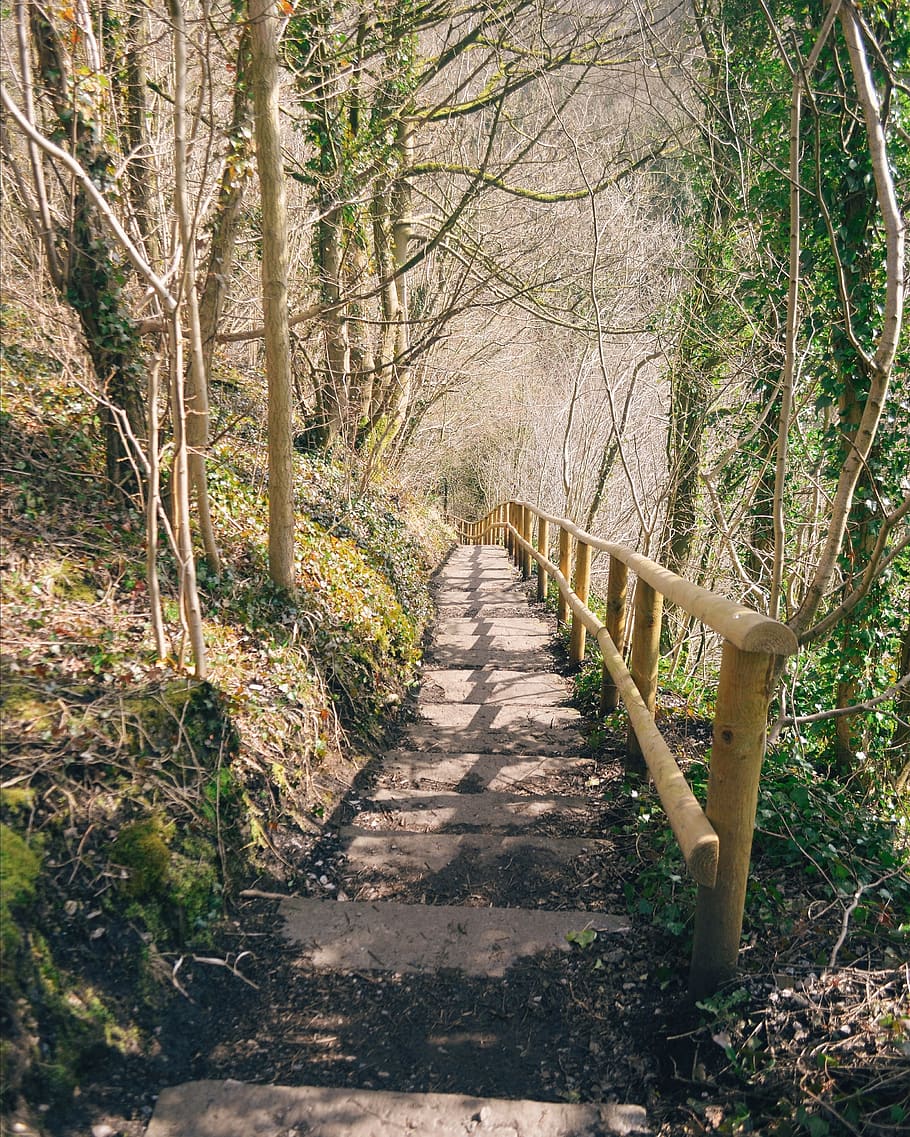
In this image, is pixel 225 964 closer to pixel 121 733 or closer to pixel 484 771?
pixel 121 733

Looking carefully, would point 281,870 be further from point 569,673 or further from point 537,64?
point 537,64

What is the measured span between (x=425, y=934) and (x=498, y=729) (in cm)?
218

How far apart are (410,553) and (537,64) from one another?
18.0 feet

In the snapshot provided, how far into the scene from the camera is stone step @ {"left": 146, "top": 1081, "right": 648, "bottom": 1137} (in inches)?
67.9

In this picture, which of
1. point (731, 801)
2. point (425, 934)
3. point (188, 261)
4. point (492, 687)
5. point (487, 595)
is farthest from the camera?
point (487, 595)

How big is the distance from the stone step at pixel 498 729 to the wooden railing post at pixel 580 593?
30.9 inches

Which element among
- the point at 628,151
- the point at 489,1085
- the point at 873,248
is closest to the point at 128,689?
the point at 489,1085

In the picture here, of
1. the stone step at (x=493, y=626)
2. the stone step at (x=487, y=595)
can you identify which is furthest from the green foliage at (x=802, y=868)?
the stone step at (x=487, y=595)

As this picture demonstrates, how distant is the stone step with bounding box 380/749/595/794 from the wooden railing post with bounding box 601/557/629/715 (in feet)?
1.64

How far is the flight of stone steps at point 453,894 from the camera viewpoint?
1.76m

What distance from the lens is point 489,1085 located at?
192 centimetres

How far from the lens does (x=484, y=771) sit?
3.85m

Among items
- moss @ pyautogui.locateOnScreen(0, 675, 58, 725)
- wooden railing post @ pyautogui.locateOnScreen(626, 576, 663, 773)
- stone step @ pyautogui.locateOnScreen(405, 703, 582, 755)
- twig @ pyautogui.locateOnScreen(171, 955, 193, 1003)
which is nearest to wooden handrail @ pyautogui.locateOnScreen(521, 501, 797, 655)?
wooden railing post @ pyautogui.locateOnScreen(626, 576, 663, 773)

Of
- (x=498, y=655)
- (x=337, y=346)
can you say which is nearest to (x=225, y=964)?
(x=498, y=655)
